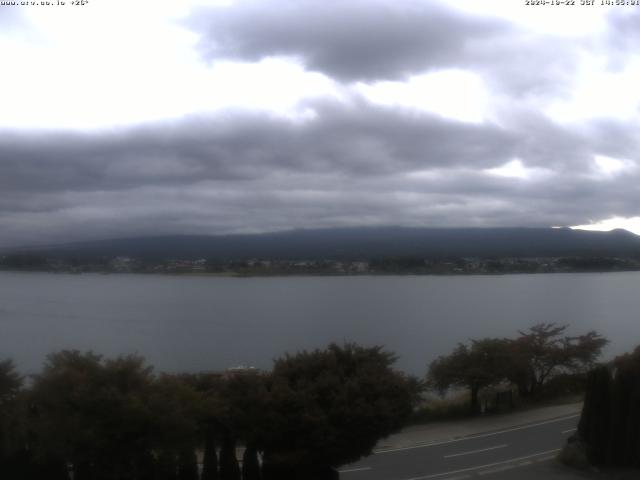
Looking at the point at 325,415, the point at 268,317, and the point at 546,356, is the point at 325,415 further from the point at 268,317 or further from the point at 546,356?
the point at 268,317

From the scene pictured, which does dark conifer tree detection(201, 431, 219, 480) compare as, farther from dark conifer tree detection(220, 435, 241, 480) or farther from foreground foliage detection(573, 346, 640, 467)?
foreground foliage detection(573, 346, 640, 467)

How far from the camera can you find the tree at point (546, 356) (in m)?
34.0

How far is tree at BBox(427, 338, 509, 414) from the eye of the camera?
31438 millimetres

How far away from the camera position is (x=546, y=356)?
36219 millimetres

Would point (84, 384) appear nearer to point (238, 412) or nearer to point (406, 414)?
point (238, 412)

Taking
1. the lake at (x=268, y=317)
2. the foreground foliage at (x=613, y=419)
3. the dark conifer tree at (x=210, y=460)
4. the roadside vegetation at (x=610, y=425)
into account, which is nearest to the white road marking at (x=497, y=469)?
the roadside vegetation at (x=610, y=425)

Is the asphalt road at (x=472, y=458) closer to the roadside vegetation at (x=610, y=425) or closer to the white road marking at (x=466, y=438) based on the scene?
the white road marking at (x=466, y=438)

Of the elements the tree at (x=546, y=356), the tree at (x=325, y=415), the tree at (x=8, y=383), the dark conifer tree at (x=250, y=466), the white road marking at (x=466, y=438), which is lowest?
the white road marking at (x=466, y=438)

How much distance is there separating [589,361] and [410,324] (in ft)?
90.2

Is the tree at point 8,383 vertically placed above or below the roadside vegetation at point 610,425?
A: above

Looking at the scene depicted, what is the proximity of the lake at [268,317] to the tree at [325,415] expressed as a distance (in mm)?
23350

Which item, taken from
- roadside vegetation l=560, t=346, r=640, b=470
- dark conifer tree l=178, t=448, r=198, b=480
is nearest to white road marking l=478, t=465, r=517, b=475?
roadside vegetation l=560, t=346, r=640, b=470

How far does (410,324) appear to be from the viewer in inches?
2511

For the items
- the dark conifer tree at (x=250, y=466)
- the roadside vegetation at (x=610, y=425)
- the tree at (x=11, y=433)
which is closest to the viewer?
the tree at (x=11, y=433)
